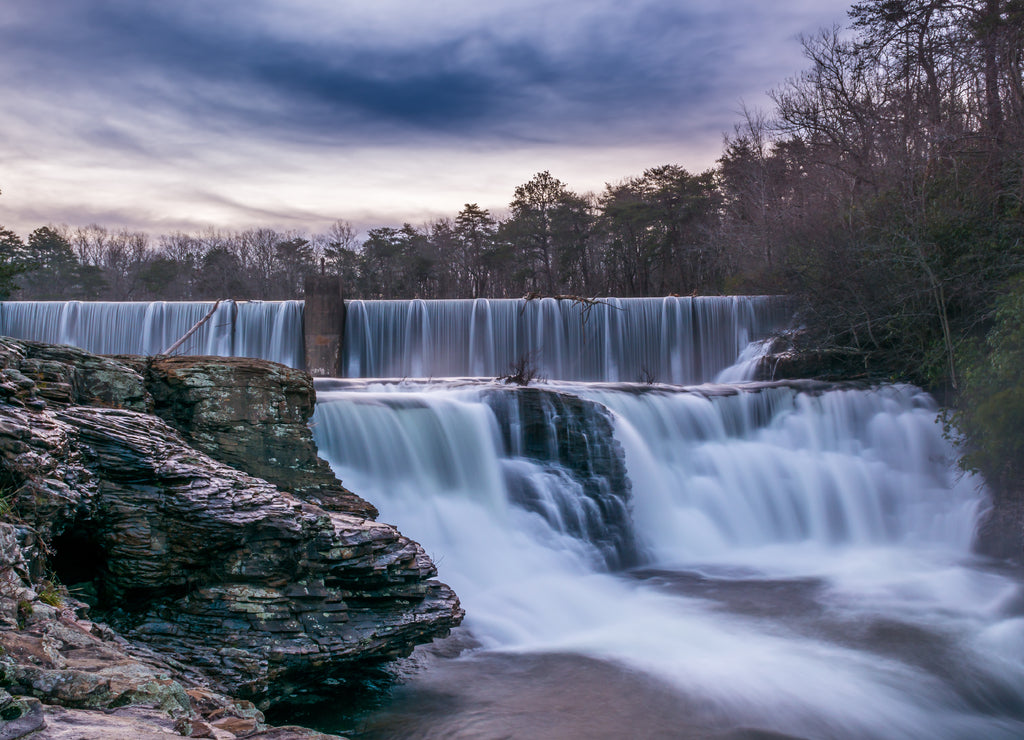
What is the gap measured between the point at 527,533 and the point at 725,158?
35.2 metres

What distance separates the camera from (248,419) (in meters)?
6.86

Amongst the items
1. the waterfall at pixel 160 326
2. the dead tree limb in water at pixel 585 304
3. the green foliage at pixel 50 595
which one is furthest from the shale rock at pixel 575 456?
the waterfall at pixel 160 326

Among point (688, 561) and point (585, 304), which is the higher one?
point (585, 304)

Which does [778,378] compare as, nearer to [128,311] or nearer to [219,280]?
[128,311]

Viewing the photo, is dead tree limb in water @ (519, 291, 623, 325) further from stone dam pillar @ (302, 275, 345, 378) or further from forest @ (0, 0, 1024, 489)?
stone dam pillar @ (302, 275, 345, 378)

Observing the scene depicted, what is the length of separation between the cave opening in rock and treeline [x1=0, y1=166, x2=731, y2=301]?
31.5 metres

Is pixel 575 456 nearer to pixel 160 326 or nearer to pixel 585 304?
pixel 585 304

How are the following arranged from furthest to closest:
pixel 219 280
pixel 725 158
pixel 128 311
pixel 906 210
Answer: pixel 219 280, pixel 725 158, pixel 128 311, pixel 906 210

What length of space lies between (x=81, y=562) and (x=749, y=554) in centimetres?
891

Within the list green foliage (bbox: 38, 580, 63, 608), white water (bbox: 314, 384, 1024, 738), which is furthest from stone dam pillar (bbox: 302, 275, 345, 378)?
green foliage (bbox: 38, 580, 63, 608)

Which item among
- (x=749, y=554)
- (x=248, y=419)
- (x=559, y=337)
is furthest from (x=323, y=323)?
(x=248, y=419)

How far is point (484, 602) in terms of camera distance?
26.8ft

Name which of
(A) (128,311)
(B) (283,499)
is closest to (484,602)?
(B) (283,499)

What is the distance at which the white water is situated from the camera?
6.64m
